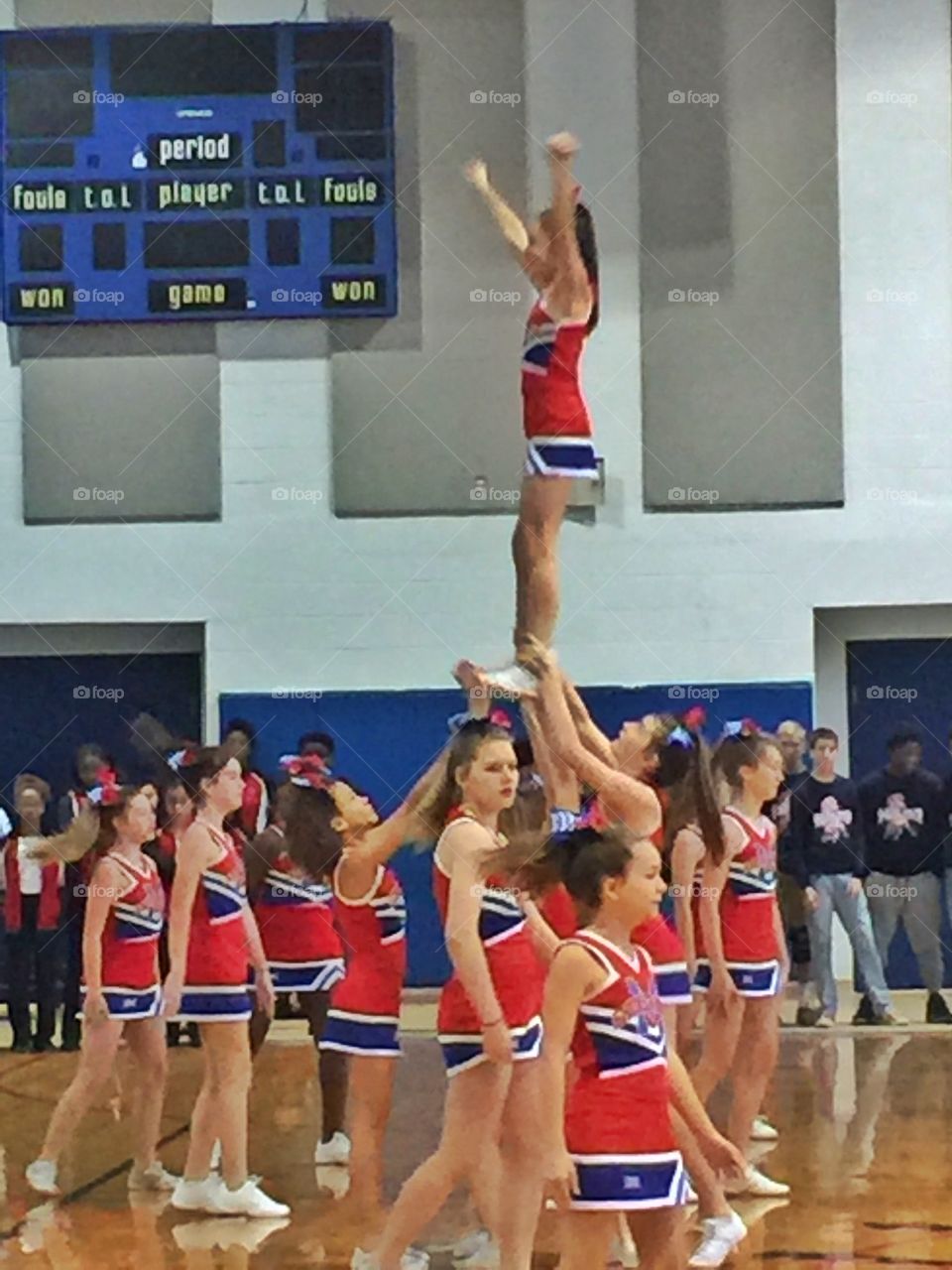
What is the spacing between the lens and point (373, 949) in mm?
4676

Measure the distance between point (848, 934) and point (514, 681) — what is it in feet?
9.61

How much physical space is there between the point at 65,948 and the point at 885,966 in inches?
128

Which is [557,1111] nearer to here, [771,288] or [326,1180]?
[326,1180]

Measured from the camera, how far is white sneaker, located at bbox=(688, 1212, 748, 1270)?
14.4 feet

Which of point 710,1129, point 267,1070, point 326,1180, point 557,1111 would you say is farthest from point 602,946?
point 267,1070

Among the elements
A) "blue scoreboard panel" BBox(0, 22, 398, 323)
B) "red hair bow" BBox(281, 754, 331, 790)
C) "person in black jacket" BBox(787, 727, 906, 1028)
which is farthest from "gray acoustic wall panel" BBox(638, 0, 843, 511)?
"red hair bow" BBox(281, 754, 331, 790)

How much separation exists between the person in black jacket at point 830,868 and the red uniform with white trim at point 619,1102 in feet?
15.3

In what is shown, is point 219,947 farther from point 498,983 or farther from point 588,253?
point 588,253

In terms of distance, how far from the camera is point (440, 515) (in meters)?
8.25

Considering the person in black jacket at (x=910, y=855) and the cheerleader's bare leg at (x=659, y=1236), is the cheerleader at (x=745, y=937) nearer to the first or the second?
the cheerleader's bare leg at (x=659, y=1236)

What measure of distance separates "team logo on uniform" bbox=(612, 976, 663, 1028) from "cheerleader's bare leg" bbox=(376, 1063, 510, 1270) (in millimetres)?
794

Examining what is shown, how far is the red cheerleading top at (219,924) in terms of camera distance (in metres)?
4.91

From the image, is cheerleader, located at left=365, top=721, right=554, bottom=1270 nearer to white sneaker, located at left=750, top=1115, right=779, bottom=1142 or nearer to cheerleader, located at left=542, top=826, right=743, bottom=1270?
cheerleader, located at left=542, top=826, right=743, bottom=1270

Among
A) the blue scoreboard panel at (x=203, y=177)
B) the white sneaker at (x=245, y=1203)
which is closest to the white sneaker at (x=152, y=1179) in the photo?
the white sneaker at (x=245, y=1203)
